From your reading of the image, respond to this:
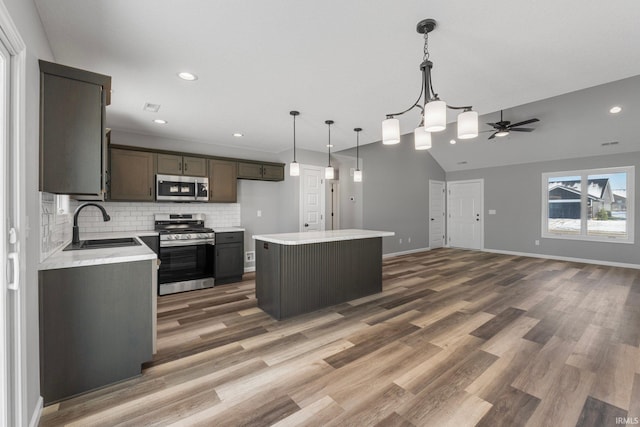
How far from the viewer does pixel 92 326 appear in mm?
1853

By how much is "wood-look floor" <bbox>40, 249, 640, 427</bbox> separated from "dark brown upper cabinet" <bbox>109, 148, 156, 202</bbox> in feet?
5.21

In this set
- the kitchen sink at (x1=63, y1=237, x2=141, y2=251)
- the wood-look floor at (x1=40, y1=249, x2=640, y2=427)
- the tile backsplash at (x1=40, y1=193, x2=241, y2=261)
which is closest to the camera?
the wood-look floor at (x1=40, y1=249, x2=640, y2=427)

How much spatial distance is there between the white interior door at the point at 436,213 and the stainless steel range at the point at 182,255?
6282 mm

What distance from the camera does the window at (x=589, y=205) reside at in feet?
18.6

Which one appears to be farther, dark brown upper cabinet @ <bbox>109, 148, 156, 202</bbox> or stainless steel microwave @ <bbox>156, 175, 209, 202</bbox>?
stainless steel microwave @ <bbox>156, 175, 209, 202</bbox>

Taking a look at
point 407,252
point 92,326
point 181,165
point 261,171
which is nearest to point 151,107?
point 181,165

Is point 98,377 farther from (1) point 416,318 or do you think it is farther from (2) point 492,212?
(2) point 492,212

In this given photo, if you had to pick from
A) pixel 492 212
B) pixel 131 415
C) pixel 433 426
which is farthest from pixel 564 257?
pixel 131 415

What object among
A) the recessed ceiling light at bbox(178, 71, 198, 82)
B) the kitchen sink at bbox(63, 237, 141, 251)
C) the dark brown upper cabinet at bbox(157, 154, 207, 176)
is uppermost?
the recessed ceiling light at bbox(178, 71, 198, 82)

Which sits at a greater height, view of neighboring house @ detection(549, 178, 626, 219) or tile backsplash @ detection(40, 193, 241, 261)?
view of neighboring house @ detection(549, 178, 626, 219)

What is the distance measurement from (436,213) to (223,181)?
6.32m

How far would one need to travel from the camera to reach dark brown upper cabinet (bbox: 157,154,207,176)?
13.7 ft

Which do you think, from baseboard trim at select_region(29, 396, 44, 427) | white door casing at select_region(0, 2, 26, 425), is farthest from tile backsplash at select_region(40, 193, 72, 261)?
baseboard trim at select_region(29, 396, 44, 427)

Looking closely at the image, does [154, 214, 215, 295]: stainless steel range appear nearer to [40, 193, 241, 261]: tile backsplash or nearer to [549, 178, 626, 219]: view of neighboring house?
[40, 193, 241, 261]: tile backsplash
